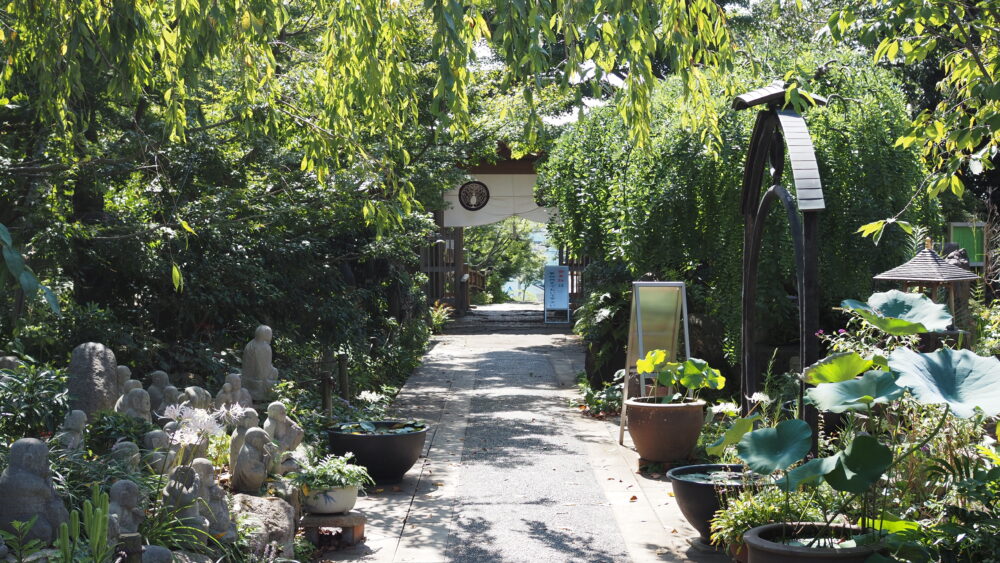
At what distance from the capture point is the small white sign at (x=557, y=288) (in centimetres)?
2011

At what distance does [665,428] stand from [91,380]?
13.1ft

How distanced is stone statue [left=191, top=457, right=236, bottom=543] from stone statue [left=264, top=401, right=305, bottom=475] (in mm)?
1029

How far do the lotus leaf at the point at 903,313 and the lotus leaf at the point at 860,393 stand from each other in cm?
43

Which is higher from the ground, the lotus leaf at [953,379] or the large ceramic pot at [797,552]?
the lotus leaf at [953,379]

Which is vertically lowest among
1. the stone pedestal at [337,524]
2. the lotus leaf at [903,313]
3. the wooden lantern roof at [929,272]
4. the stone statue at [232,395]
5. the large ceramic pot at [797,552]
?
the stone pedestal at [337,524]

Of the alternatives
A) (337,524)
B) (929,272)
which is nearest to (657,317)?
(929,272)

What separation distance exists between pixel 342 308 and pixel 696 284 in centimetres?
406

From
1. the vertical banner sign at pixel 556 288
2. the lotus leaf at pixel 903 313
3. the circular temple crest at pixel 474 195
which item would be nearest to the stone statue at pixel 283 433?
the lotus leaf at pixel 903 313

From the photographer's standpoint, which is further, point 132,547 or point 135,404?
point 135,404

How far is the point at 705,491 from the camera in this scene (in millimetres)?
4891

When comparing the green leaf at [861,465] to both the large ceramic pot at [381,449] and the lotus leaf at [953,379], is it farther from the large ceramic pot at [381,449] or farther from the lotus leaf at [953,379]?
the large ceramic pot at [381,449]

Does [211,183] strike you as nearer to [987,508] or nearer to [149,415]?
[149,415]

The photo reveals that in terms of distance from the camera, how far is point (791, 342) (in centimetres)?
935

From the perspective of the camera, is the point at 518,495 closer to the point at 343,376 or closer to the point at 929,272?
the point at 343,376
